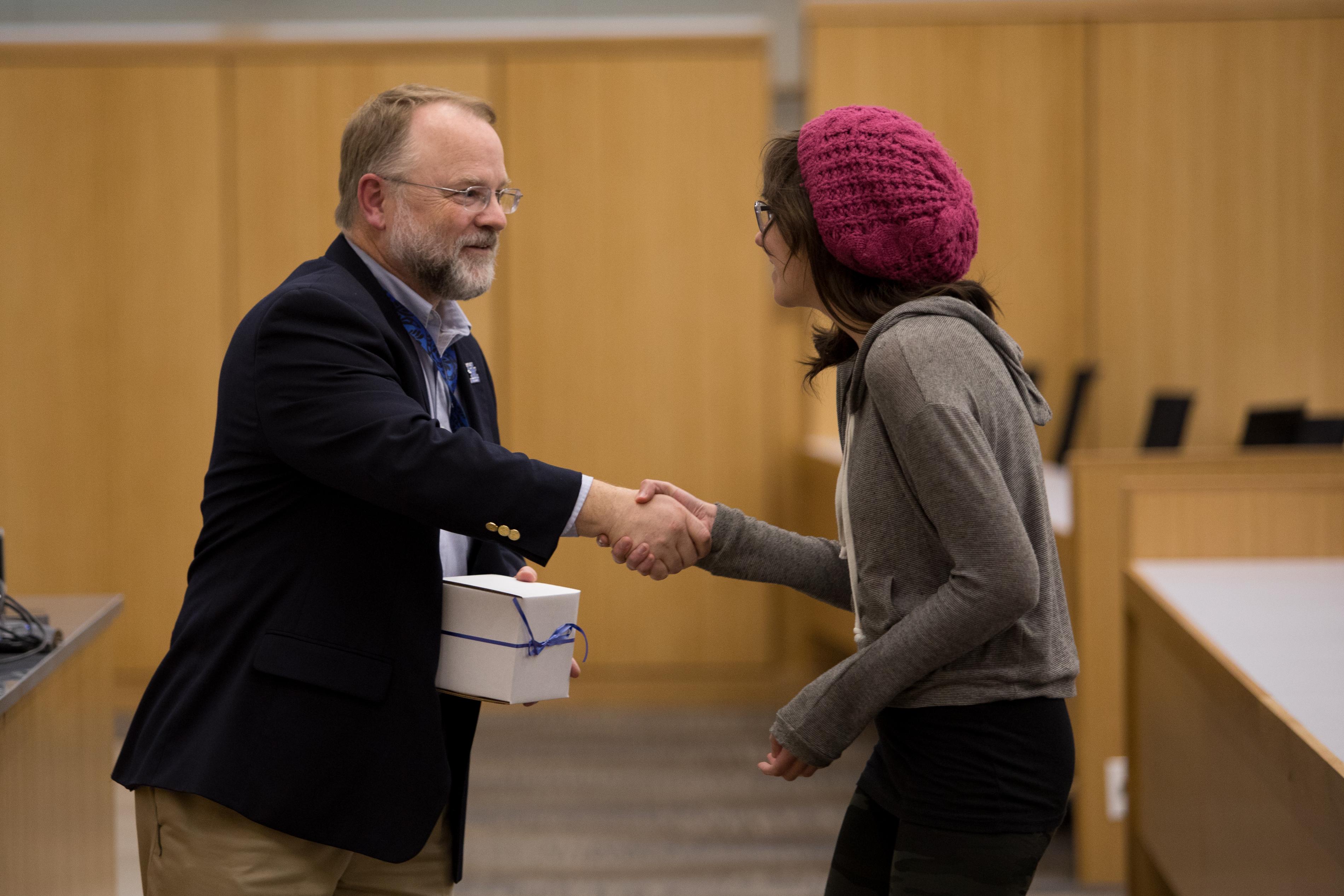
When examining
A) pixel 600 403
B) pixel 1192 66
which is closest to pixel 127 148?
pixel 600 403

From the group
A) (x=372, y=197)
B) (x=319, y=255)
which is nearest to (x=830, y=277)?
(x=372, y=197)

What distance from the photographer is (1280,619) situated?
2.11 metres

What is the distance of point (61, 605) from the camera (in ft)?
7.70

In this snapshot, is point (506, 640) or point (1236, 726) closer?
point (506, 640)

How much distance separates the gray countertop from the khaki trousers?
1.25 ft

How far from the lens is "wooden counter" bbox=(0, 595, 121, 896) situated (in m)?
1.80

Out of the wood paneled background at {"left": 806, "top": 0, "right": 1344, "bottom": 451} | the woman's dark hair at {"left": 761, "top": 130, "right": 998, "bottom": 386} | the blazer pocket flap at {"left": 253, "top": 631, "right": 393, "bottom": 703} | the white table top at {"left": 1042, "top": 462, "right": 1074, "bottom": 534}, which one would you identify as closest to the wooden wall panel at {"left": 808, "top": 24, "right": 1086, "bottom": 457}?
the wood paneled background at {"left": 806, "top": 0, "right": 1344, "bottom": 451}

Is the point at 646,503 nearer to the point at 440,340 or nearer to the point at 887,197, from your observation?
the point at 440,340

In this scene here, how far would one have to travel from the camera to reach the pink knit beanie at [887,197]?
1297 millimetres

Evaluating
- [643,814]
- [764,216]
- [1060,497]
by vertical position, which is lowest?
[643,814]

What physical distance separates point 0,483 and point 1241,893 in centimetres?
457

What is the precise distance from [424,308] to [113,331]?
12.1 feet

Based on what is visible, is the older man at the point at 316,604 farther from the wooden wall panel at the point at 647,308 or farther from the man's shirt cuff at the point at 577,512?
the wooden wall panel at the point at 647,308

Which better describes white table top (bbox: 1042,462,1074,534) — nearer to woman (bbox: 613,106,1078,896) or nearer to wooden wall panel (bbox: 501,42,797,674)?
woman (bbox: 613,106,1078,896)
